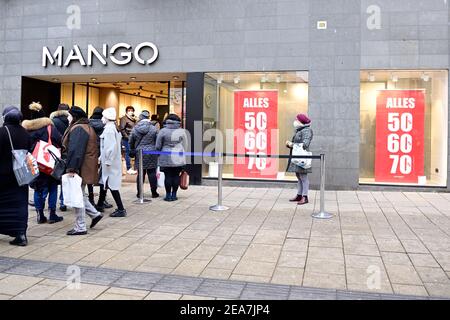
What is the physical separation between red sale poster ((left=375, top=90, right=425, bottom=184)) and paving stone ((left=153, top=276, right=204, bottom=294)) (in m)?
8.10

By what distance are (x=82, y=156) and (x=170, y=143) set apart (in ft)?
10.1

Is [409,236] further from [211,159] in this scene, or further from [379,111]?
[211,159]

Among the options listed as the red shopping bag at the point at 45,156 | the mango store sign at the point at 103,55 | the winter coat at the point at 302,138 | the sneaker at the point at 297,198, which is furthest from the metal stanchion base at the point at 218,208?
the mango store sign at the point at 103,55

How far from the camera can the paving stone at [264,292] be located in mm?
4188

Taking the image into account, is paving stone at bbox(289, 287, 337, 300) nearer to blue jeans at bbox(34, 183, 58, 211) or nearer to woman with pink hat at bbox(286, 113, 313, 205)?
blue jeans at bbox(34, 183, 58, 211)

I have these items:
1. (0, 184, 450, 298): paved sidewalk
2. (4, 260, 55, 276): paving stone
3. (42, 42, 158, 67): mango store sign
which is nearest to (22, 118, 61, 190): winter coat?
(0, 184, 450, 298): paved sidewalk

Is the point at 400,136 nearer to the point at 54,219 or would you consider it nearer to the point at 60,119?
the point at 60,119

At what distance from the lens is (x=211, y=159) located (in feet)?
40.3

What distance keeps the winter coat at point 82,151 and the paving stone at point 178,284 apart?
2472 mm

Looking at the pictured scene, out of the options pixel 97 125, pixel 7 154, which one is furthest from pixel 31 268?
pixel 97 125

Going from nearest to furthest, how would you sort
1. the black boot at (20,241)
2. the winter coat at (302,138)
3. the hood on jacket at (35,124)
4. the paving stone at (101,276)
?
the paving stone at (101,276) → the black boot at (20,241) → the hood on jacket at (35,124) → the winter coat at (302,138)

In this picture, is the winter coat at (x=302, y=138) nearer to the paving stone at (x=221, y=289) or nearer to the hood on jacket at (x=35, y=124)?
the hood on jacket at (x=35, y=124)

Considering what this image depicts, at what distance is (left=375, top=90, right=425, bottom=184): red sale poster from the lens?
1141cm
